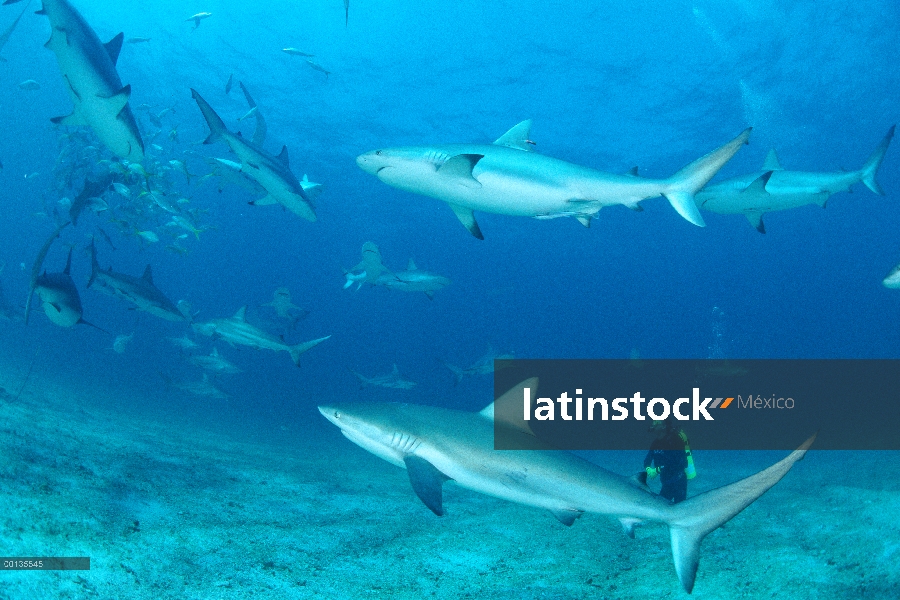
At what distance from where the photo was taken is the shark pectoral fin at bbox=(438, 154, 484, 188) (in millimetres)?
3566

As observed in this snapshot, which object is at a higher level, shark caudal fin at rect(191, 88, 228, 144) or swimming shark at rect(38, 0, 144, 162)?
shark caudal fin at rect(191, 88, 228, 144)

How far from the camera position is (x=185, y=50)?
1073 inches

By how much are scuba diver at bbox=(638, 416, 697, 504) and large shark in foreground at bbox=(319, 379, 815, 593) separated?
3.43 meters

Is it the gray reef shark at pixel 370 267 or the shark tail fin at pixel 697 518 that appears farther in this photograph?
the gray reef shark at pixel 370 267

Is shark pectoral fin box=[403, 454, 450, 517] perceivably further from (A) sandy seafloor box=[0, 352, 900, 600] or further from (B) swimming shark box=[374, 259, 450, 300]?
(B) swimming shark box=[374, 259, 450, 300]

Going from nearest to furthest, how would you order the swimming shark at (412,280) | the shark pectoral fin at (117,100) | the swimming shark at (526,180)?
the swimming shark at (526,180)
the shark pectoral fin at (117,100)
the swimming shark at (412,280)

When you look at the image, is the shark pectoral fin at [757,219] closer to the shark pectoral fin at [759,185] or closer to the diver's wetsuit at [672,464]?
the shark pectoral fin at [759,185]

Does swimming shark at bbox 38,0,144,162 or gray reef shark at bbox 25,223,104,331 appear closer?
swimming shark at bbox 38,0,144,162

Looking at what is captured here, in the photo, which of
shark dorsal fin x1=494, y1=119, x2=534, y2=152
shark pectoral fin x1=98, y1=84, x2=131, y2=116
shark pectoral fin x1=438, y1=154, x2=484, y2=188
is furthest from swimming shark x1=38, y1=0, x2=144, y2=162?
shark dorsal fin x1=494, y1=119, x2=534, y2=152

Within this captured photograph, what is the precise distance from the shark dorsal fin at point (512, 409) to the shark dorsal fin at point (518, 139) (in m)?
2.39

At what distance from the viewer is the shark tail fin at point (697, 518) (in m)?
3.22

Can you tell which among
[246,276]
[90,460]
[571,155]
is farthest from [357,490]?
[246,276]

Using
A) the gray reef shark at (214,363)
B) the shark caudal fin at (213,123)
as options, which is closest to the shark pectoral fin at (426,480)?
the shark caudal fin at (213,123)

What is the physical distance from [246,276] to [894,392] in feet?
308
